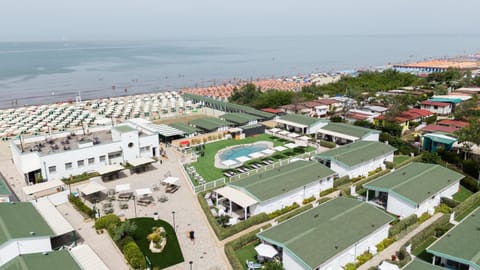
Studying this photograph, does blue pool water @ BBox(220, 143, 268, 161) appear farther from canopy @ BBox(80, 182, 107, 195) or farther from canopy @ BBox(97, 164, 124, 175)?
canopy @ BBox(80, 182, 107, 195)

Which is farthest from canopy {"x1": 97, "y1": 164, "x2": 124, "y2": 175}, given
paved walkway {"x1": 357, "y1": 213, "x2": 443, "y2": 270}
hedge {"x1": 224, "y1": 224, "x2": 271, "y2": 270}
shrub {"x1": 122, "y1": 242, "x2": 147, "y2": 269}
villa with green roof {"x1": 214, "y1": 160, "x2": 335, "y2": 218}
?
paved walkway {"x1": 357, "y1": 213, "x2": 443, "y2": 270}

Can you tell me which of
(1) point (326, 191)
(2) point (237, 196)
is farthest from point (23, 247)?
(1) point (326, 191)

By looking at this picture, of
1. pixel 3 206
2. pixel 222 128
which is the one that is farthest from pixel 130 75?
pixel 3 206

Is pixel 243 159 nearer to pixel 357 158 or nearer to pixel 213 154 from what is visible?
pixel 213 154

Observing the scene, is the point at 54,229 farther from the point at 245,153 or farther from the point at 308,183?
the point at 245,153

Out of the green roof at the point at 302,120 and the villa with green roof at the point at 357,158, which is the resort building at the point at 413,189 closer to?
the villa with green roof at the point at 357,158

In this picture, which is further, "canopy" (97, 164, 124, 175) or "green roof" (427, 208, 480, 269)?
"canopy" (97, 164, 124, 175)

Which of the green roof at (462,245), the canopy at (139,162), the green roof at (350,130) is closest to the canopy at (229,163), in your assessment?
the canopy at (139,162)
